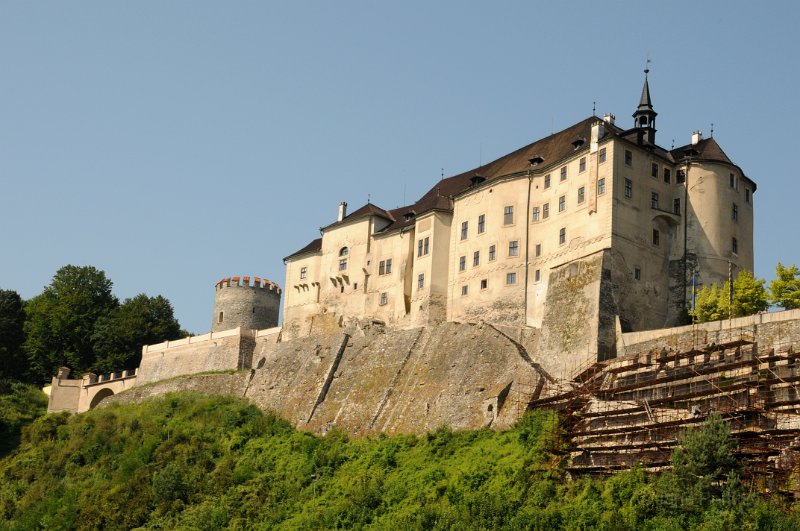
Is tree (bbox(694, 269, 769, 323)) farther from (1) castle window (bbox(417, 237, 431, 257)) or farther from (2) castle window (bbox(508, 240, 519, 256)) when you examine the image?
(1) castle window (bbox(417, 237, 431, 257))

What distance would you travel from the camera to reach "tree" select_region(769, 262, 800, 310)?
53.6m

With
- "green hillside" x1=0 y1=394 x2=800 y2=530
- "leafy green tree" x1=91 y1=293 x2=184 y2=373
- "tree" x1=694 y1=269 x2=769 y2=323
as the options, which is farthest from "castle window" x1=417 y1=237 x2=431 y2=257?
"leafy green tree" x1=91 y1=293 x2=184 y2=373

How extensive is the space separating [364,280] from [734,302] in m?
24.0

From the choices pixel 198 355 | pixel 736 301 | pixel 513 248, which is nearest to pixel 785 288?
pixel 736 301

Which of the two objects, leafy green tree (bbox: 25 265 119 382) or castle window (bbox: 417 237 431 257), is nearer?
castle window (bbox: 417 237 431 257)

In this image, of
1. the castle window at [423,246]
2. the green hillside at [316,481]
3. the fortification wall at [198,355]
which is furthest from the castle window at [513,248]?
the fortification wall at [198,355]

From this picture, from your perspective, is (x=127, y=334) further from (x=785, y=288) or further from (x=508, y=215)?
(x=785, y=288)

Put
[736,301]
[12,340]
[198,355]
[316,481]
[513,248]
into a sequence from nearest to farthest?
[736,301], [316,481], [513,248], [198,355], [12,340]

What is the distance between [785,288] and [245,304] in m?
38.5

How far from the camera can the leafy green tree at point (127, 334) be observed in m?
86.2

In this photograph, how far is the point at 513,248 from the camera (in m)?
62.2

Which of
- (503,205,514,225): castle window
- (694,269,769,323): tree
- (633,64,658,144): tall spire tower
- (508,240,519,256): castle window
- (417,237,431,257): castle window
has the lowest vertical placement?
(694,269,769,323): tree

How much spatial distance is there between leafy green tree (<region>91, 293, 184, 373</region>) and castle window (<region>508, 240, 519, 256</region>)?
110 feet

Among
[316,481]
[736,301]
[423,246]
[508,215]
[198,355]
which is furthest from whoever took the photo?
[198,355]
